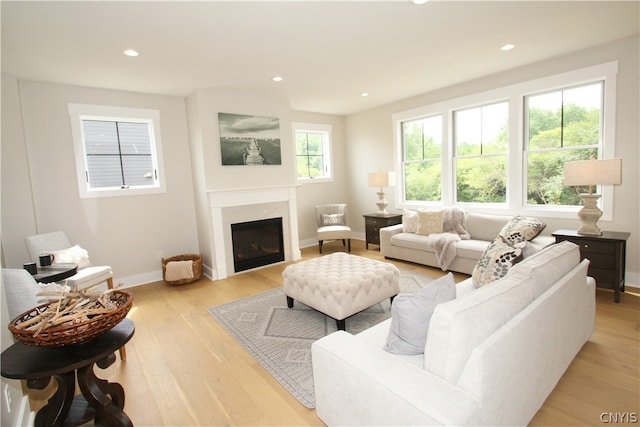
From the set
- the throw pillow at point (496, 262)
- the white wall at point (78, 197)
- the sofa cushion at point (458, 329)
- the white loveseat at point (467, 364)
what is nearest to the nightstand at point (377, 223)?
the white wall at point (78, 197)

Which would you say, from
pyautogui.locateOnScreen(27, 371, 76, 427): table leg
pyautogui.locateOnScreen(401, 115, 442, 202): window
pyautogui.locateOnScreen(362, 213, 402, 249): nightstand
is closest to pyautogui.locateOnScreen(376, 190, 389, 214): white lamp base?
pyautogui.locateOnScreen(362, 213, 402, 249): nightstand

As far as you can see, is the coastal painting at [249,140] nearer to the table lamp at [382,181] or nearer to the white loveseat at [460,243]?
the table lamp at [382,181]

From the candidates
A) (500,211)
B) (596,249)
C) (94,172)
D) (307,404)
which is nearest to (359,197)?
(500,211)

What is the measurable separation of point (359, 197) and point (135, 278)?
13.8 feet

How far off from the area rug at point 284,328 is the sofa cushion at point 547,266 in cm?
146

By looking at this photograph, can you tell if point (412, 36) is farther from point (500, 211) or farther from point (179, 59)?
point (500, 211)

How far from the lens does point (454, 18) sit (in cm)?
268

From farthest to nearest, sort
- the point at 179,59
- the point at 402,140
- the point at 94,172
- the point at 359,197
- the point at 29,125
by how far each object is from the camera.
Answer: the point at 359,197 < the point at 402,140 < the point at 94,172 < the point at 29,125 < the point at 179,59

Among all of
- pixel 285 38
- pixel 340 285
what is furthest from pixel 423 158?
pixel 340 285

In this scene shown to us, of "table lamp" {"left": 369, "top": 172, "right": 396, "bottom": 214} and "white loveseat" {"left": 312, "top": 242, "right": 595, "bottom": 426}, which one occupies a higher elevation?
"table lamp" {"left": 369, "top": 172, "right": 396, "bottom": 214}

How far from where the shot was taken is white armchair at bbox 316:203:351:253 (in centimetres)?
563

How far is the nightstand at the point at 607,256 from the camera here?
10.2ft

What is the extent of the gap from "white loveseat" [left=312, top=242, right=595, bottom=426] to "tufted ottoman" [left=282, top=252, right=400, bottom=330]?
80 centimetres

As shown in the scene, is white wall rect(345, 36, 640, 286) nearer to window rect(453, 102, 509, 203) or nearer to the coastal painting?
window rect(453, 102, 509, 203)
